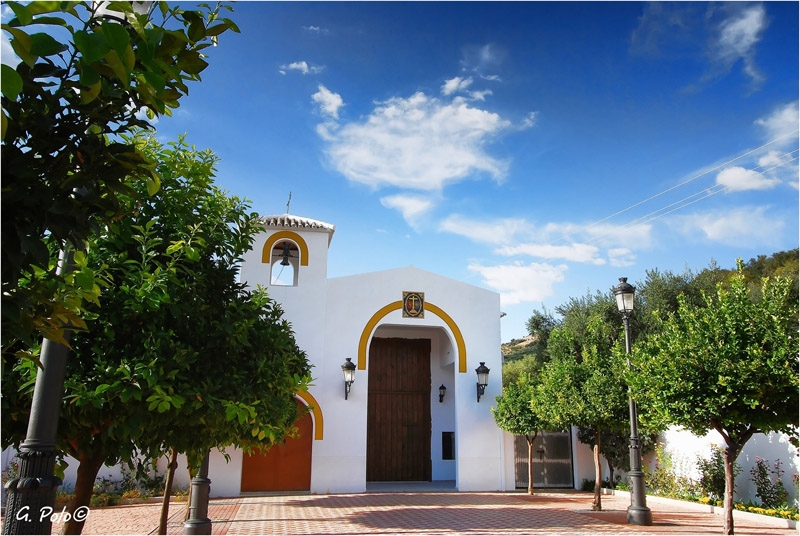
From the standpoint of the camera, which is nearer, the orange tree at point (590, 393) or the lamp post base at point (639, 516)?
the lamp post base at point (639, 516)

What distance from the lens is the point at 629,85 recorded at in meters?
7.67

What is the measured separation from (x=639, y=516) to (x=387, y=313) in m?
9.20

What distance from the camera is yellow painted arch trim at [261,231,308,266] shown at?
56.3 ft

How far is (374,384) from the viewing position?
19.7 metres

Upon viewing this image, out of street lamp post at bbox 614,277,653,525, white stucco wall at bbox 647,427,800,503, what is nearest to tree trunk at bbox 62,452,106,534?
street lamp post at bbox 614,277,653,525

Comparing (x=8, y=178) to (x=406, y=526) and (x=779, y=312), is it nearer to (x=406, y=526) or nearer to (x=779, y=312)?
(x=779, y=312)

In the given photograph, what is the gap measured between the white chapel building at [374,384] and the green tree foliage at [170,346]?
1059 centimetres

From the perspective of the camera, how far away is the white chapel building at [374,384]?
645 inches

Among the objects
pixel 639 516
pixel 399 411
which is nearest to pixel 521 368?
pixel 399 411

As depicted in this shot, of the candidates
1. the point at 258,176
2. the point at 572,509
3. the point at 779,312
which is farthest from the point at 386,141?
the point at 572,509

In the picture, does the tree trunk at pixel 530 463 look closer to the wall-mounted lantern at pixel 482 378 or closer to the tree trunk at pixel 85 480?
the wall-mounted lantern at pixel 482 378

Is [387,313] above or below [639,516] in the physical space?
above

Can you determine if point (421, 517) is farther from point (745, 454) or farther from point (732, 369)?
point (745, 454)

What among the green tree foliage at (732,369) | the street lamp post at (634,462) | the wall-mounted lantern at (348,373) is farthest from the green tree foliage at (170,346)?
the wall-mounted lantern at (348,373)
